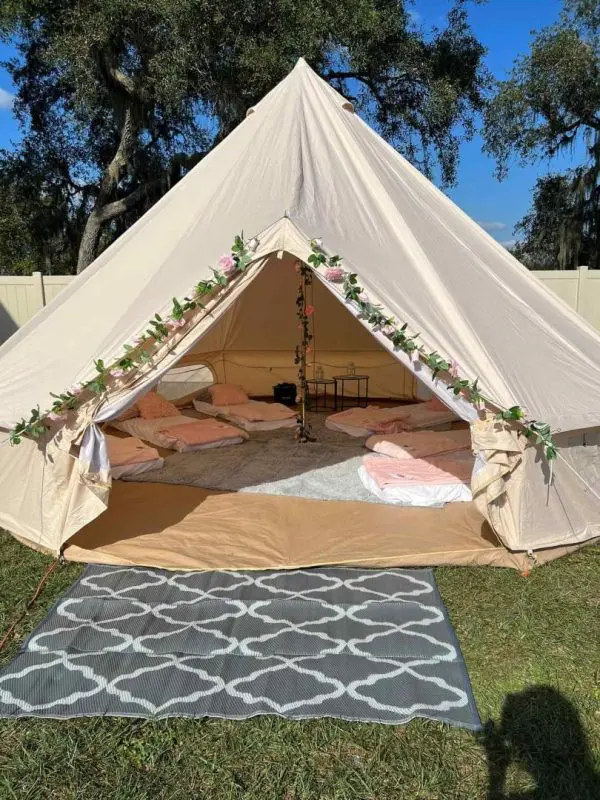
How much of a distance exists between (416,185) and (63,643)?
12.9ft

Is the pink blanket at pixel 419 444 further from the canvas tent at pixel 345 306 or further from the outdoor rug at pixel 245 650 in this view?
the outdoor rug at pixel 245 650

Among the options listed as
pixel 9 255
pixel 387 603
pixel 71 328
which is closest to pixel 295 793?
pixel 387 603

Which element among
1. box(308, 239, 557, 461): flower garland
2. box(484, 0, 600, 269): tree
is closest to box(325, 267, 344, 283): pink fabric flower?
box(308, 239, 557, 461): flower garland

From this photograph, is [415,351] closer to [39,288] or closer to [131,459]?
[131,459]

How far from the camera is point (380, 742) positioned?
6.96 feet

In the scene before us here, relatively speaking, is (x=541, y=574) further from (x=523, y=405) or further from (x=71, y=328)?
(x=71, y=328)

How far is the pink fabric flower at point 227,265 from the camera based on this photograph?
11.3 ft

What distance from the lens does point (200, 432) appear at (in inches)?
228

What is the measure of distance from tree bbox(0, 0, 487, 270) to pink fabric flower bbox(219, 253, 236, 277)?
19.8 ft

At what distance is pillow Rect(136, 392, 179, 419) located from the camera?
248 inches

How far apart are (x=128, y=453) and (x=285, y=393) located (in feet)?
9.54

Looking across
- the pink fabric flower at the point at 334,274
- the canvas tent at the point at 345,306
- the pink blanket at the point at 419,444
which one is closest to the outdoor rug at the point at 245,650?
the canvas tent at the point at 345,306

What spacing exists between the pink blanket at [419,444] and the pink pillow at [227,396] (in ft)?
6.50

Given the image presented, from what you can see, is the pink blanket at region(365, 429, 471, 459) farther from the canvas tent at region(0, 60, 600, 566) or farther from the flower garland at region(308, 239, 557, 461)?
the flower garland at region(308, 239, 557, 461)
